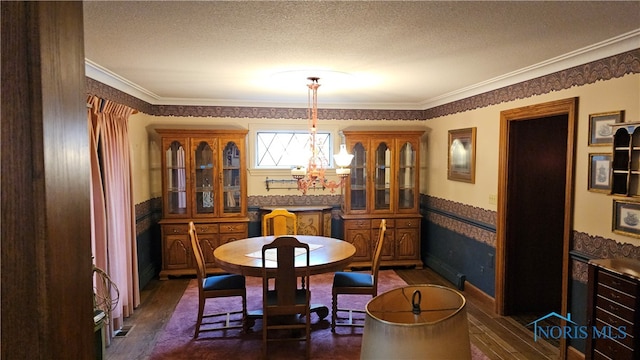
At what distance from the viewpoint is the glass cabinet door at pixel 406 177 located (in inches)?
222

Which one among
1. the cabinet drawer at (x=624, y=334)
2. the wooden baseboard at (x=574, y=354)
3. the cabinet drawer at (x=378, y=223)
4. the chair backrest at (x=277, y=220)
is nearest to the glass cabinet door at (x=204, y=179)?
the chair backrest at (x=277, y=220)

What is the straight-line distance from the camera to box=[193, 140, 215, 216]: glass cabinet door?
529cm

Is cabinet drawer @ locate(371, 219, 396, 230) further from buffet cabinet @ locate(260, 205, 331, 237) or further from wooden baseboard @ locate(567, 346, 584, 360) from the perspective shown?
wooden baseboard @ locate(567, 346, 584, 360)

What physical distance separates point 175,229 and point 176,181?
0.62 m

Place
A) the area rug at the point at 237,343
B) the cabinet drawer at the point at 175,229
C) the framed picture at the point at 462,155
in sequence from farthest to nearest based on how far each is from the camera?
the cabinet drawer at the point at 175,229 → the framed picture at the point at 462,155 → the area rug at the point at 237,343

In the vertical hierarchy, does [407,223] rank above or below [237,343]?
above

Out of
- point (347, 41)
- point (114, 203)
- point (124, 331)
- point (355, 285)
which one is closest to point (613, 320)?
point (355, 285)

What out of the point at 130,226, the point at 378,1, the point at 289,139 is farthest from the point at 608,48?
the point at 130,226

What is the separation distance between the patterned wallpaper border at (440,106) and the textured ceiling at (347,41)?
0.07 m

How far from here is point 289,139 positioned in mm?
5824

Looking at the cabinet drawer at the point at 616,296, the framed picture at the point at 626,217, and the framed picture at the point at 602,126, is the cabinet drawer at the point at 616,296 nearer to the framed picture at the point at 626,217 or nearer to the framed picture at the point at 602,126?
the framed picture at the point at 626,217

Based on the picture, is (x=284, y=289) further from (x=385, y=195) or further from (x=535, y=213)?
(x=385, y=195)

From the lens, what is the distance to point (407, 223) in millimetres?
5629

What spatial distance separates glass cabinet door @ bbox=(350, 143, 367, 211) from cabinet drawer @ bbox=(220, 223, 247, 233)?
152 centimetres
